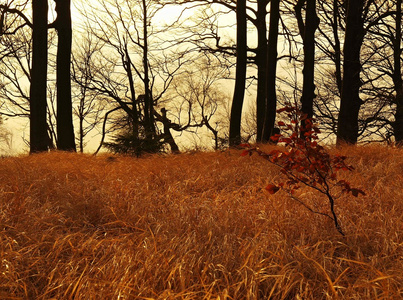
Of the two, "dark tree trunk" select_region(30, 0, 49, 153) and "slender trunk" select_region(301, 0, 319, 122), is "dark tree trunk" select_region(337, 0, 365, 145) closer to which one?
"slender trunk" select_region(301, 0, 319, 122)

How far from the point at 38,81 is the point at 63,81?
0.62 metres

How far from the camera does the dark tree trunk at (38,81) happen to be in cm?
1005

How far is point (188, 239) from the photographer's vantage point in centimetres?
302

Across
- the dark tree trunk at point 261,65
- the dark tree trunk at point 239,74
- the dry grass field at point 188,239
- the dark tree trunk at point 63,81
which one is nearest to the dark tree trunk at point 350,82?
the dark tree trunk at point 239,74

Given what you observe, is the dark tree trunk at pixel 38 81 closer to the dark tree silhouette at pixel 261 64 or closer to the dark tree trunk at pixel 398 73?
the dark tree silhouette at pixel 261 64

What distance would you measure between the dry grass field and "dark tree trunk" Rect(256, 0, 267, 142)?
6879 millimetres

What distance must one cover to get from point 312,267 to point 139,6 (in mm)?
14073

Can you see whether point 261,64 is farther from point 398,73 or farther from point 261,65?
point 398,73

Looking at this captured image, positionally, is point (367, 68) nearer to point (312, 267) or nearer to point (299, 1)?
point (299, 1)

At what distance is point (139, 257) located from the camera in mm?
2701

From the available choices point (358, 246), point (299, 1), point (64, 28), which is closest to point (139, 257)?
point (358, 246)

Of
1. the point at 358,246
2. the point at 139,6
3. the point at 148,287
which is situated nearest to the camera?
the point at 148,287

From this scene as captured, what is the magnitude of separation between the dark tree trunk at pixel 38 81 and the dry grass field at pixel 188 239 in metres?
4.61

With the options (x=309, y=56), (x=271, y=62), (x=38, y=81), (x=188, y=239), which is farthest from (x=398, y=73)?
(x=188, y=239)
